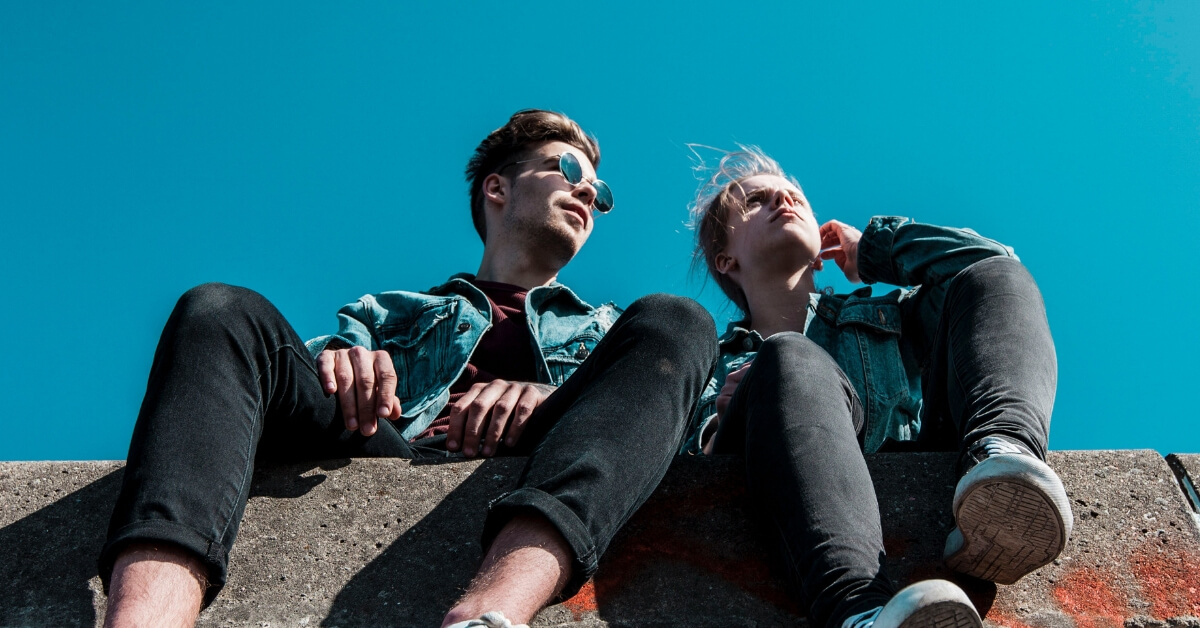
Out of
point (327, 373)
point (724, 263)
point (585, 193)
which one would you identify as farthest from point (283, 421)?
point (724, 263)

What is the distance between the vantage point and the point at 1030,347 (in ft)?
8.73

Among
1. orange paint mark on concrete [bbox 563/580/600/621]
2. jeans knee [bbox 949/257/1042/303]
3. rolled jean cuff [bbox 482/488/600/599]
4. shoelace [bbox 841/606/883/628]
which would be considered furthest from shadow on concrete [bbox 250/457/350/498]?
jeans knee [bbox 949/257/1042/303]

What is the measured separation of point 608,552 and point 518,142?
2.64 metres

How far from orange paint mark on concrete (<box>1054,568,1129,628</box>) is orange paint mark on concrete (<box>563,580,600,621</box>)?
→ 38.2 inches

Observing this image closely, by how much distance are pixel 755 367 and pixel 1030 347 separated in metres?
0.62

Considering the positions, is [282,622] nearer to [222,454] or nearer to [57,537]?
[222,454]

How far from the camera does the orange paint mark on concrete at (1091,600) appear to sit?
2408 millimetres

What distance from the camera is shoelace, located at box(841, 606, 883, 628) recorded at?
197 centimetres

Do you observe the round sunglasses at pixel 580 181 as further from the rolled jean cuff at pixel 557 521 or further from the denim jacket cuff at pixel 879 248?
the rolled jean cuff at pixel 557 521

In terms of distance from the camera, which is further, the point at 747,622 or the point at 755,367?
the point at 755,367

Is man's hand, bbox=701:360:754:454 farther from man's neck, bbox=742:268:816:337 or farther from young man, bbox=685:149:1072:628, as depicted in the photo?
man's neck, bbox=742:268:816:337

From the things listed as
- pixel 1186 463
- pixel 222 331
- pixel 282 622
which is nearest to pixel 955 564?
pixel 1186 463

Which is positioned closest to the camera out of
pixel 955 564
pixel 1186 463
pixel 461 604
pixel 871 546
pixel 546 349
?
pixel 461 604

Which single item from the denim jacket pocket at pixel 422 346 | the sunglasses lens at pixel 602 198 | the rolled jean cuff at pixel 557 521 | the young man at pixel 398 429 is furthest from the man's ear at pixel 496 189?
the rolled jean cuff at pixel 557 521
